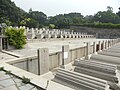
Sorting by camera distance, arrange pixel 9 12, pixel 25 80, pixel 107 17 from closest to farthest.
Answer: pixel 25 80, pixel 9 12, pixel 107 17

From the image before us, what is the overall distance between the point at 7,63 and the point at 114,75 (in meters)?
3.95

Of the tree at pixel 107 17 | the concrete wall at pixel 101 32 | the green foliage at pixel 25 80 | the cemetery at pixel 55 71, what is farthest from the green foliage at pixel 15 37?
the tree at pixel 107 17

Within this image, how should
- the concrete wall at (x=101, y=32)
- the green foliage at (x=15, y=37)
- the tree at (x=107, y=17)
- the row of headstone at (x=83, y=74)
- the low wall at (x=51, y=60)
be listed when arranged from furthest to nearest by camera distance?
the tree at (x=107, y=17)
the concrete wall at (x=101, y=32)
the green foliage at (x=15, y=37)
the low wall at (x=51, y=60)
the row of headstone at (x=83, y=74)

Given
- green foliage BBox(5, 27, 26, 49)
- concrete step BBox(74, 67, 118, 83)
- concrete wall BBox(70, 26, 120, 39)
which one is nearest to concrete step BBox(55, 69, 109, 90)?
concrete step BBox(74, 67, 118, 83)

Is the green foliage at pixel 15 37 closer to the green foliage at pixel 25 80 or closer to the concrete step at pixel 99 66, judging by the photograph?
the concrete step at pixel 99 66

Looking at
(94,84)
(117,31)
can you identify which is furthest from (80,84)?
(117,31)

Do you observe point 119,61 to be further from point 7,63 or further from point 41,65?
point 7,63

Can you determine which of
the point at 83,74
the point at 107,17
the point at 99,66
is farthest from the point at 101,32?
the point at 83,74

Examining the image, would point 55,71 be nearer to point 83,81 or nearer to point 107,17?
point 83,81

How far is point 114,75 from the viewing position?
5.62 meters

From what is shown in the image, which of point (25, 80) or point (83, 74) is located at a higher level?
point (25, 80)

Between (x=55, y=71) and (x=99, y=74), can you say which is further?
(x=55, y=71)

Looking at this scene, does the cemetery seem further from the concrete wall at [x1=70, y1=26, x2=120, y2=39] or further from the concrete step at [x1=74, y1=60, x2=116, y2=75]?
the concrete wall at [x1=70, y1=26, x2=120, y2=39]

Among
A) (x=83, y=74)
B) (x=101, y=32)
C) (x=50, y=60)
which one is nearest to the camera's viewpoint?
(x=83, y=74)
